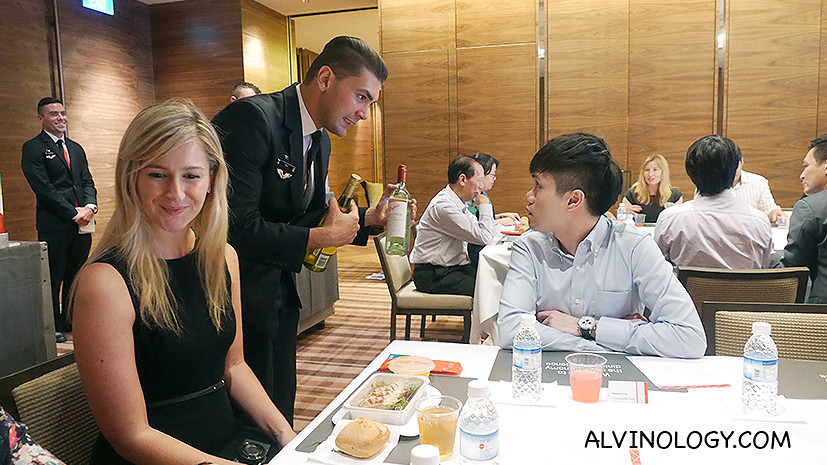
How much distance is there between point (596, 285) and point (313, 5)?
260 inches

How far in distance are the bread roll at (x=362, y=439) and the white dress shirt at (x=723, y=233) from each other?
242cm

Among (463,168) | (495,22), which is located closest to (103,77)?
(495,22)

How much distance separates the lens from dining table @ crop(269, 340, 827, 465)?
111cm

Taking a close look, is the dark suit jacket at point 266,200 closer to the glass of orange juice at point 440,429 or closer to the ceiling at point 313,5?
the glass of orange juice at point 440,429

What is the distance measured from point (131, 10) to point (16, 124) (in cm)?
233

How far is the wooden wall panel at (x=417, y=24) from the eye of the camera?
653cm

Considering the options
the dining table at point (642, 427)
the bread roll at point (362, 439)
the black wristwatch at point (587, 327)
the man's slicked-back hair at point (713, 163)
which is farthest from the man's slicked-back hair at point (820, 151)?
the bread roll at point (362, 439)

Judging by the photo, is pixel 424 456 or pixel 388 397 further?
pixel 388 397

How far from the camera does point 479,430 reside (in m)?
1.08

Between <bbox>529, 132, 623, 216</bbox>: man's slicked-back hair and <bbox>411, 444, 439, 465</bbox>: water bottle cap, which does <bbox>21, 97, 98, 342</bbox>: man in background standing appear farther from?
<bbox>411, 444, 439, 465</bbox>: water bottle cap

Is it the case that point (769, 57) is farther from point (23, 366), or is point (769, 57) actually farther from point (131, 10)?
point (131, 10)

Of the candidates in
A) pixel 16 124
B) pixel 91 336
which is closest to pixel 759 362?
pixel 91 336

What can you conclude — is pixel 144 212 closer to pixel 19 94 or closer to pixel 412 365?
pixel 412 365

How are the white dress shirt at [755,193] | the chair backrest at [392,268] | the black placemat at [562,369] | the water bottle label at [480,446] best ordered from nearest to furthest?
1. the water bottle label at [480,446]
2. the black placemat at [562,369]
3. the chair backrest at [392,268]
4. the white dress shirt at [755,193]
